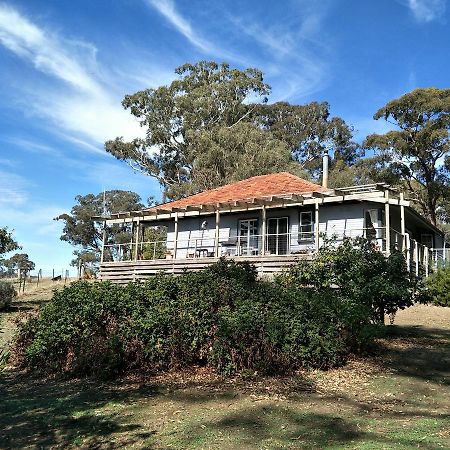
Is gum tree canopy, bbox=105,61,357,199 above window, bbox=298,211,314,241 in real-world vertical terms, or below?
above

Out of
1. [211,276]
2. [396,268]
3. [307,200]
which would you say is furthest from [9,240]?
[396,268]

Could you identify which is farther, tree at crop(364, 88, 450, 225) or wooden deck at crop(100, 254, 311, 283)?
tree at crop(364, 88, 450, 225)

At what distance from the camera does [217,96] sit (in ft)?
127

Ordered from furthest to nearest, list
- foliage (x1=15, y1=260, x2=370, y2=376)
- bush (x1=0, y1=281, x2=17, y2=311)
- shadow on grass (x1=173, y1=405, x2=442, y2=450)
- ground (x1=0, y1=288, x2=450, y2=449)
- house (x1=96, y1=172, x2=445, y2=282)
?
bush (x1=0, y1=281, x2=17, y2=311) < house (x1=96, y1=172, x2=445, y2=282) < foliage (x1=15, y1=260, x2=370, y2=376) < ground (x1=0, y1=288, x2=450, y2=449) < shadow on grass (x1=173, y1=405, x2=442, y2=450)

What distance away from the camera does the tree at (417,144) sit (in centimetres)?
2969

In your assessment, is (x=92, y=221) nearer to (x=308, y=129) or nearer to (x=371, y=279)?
(x=308, y=129)

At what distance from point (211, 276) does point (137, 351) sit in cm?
172

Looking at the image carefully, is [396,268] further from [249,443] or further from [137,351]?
[249,443]

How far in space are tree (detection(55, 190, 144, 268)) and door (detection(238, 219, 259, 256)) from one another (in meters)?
29.5

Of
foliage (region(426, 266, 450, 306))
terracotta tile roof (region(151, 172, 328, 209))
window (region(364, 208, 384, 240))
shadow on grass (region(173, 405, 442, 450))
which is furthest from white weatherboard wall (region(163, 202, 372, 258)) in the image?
shadow on grass (region(173, 405, 442, 450))

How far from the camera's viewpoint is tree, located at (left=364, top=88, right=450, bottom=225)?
2969cm

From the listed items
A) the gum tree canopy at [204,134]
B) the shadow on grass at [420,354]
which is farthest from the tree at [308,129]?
the shadow on grass at [420,354]

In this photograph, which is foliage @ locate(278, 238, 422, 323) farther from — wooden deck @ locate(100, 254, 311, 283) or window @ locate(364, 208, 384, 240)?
window @ locate(364, 208, 384, 240)

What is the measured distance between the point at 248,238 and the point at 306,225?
2.73m
